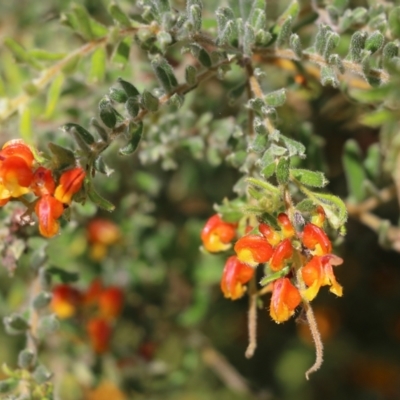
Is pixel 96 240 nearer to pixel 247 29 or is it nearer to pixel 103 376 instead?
pixel 103 376

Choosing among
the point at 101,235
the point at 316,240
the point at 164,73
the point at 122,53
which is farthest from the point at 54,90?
the point at 316,240

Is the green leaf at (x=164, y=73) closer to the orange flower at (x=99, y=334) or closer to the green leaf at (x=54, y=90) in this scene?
the green leaf at (x=54, y=90)

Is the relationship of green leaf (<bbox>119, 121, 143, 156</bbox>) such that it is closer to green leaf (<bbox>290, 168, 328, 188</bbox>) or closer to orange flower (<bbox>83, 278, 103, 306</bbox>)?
green leaf (<bbox>290, 168, 328, 188</bbox>)

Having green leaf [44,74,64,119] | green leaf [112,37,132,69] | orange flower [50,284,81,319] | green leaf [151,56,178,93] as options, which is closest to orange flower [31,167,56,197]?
green leaf [151,56,178,93]

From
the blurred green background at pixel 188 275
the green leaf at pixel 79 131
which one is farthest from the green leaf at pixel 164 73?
the blurred green background at pixel 188 275

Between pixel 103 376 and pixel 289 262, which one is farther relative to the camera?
pixel 103 376

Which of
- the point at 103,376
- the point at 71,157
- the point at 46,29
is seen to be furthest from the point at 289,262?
the point at 46,29
